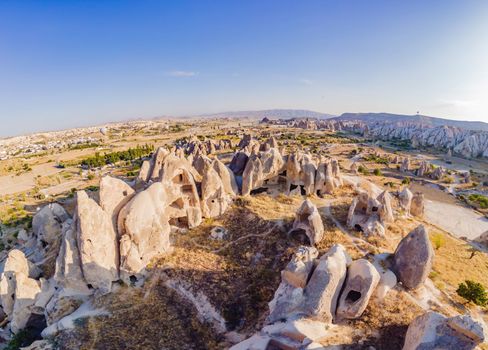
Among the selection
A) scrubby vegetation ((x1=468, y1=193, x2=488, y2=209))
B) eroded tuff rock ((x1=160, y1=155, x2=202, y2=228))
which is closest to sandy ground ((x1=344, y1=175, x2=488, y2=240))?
scrubby vegetation ((x1=468, y1=193, x2=488, y2=209))

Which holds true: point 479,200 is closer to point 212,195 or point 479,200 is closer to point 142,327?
point 212,195

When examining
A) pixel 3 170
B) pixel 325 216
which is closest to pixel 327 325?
pixel 325 216

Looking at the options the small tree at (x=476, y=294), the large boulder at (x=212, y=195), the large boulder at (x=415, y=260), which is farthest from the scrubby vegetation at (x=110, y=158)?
the small tree at (x=476, y=294)

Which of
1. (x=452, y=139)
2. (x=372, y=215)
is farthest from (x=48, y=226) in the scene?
(x=452, y=139)

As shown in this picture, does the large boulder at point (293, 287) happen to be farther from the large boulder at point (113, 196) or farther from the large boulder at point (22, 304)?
the large boulder at point (22, 304)

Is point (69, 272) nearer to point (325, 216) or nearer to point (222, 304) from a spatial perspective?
point (222, 304)

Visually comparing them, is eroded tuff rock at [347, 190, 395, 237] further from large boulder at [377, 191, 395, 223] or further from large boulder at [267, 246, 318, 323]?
large boulder at [267, 246, 318, 323]
